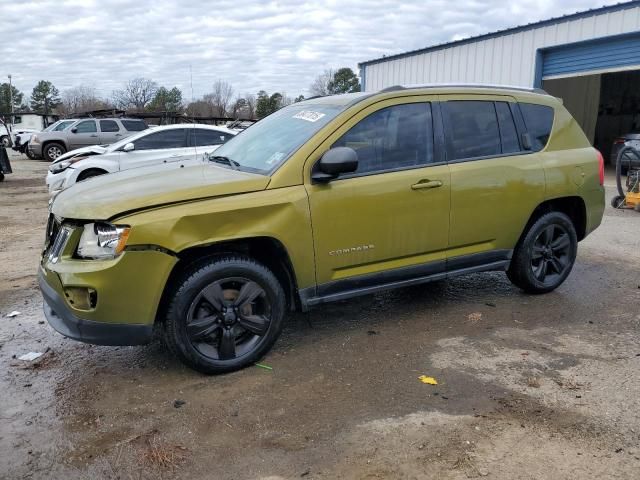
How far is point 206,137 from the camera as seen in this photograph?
36.3 feet

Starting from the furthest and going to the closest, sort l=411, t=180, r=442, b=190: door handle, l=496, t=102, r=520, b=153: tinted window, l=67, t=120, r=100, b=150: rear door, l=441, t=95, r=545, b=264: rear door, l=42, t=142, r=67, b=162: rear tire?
1. l=42, t=142, r=67, b=162: rear tire
2. l=67, t=120, r=100, b=150: rear door
3. l=496, t=102, r=520, b=153: tinted window
4. l=441, t=95, r=545, b=264: rear door
5. l=411, t=180, r=442, b=190: door handle

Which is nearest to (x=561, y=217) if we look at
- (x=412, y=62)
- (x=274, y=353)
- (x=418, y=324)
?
(x=418, y=324)

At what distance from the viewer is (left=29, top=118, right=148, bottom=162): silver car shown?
65.8 feet

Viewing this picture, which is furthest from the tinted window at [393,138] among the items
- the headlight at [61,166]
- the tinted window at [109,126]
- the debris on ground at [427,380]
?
the tinted window at [109,126]

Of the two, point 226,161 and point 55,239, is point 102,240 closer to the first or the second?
point 55,239

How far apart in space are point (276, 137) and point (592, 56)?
1388 cm

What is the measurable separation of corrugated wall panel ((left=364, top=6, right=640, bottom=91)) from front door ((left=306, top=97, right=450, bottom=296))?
492 inches

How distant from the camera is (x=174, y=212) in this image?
343 cm

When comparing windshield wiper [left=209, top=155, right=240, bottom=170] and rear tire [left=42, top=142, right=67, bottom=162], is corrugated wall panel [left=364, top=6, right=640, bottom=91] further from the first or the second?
rear tire [left=42, top=142, right=67, bottom=162]

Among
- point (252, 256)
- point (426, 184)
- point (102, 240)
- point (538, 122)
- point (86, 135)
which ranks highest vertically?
point (538, 122)

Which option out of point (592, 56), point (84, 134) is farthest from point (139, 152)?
point (592, 56)

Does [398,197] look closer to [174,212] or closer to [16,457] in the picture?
[174,212]

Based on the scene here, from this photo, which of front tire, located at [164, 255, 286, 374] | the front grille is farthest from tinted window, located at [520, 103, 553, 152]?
the front grille

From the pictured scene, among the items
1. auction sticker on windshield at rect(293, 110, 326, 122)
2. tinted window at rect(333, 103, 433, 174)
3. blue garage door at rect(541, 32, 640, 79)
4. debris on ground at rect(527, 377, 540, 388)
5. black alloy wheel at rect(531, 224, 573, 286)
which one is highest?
blue garage door at rect(541, 32, 640, 79)
